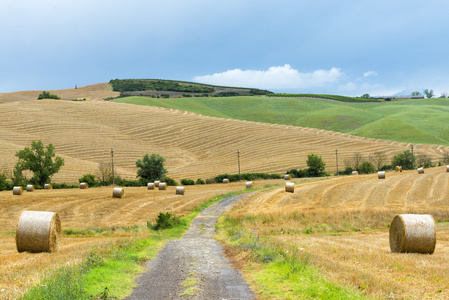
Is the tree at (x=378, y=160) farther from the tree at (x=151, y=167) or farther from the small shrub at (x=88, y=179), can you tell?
the small shrub at (x=88, y=179)

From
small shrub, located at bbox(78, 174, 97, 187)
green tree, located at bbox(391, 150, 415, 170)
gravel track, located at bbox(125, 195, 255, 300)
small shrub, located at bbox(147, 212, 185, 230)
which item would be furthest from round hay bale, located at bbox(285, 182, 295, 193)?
green tree, located at bbox(391, 150, 415, 170)

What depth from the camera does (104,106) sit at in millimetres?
161375

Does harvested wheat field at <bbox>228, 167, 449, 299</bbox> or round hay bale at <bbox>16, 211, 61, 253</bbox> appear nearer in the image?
harvested wheat field at <bbox>228, 167, 449, 299</bbox>

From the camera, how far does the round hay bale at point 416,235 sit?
61.2 feet

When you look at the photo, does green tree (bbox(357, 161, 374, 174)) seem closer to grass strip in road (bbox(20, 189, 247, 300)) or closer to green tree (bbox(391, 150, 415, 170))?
green tree (bbox(391, 150, 415, 170))

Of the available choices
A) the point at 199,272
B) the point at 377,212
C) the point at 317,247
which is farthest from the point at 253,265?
the point at 377,212

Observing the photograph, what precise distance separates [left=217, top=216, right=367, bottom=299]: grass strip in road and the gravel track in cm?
49

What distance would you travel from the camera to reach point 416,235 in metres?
18.9

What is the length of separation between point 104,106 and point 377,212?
453 ft

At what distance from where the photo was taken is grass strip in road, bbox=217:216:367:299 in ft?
33.9

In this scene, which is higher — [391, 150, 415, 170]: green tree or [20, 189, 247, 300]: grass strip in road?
[20, 189, 247, 300]: grass strip in road

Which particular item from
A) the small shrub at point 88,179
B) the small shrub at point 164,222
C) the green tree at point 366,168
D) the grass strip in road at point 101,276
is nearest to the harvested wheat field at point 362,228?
the small shrub at point 164,222

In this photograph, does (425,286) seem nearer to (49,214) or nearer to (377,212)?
(49,214)

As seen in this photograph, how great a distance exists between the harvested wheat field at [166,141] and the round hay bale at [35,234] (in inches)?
2586
